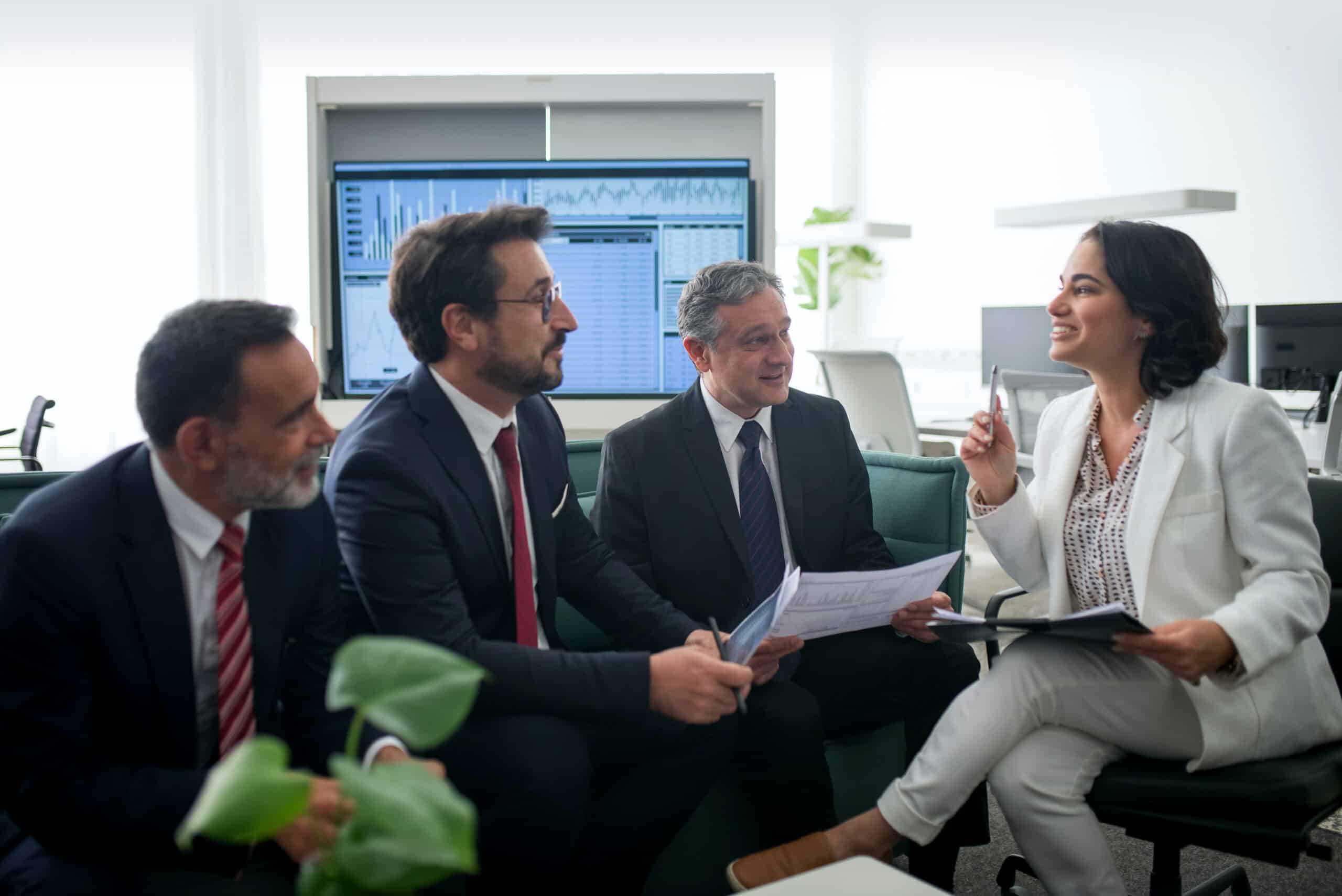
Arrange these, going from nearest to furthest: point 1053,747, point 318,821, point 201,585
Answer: point 318,821
point 201,585
point 1053,747

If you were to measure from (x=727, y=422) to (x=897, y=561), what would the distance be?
0.45 meters

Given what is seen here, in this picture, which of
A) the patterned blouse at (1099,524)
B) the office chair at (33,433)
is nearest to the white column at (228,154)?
the office chair at (33,433)

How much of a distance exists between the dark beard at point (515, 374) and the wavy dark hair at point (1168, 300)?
94cm

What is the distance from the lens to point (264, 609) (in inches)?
55.7

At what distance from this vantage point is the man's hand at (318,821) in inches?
28.0

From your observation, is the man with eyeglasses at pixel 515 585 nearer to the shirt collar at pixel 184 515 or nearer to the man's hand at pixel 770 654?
the man's hand at pixel 770 654

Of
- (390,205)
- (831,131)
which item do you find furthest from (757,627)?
(831,131)

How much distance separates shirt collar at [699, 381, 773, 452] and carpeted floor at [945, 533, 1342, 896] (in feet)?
2.95

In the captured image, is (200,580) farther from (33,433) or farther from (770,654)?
(33,433)

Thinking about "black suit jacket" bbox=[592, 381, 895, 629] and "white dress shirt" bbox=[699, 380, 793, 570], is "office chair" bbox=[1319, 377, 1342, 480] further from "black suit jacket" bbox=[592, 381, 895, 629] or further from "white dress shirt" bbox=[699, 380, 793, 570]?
"white dress shirt" bbox=[699, 380, 793, 570]

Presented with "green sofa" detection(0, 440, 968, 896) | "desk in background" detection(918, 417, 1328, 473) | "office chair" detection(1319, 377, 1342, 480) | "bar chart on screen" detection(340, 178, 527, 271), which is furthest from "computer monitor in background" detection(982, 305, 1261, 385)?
"green sofa" detection(0, 440, 968, 896)

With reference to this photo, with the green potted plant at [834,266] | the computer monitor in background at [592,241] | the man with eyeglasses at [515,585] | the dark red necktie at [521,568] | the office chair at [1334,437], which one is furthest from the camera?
the green potted plant at [834,266]

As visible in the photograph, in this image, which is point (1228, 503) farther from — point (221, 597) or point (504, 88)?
point (504, 88)

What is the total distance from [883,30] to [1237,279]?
2.87 m
